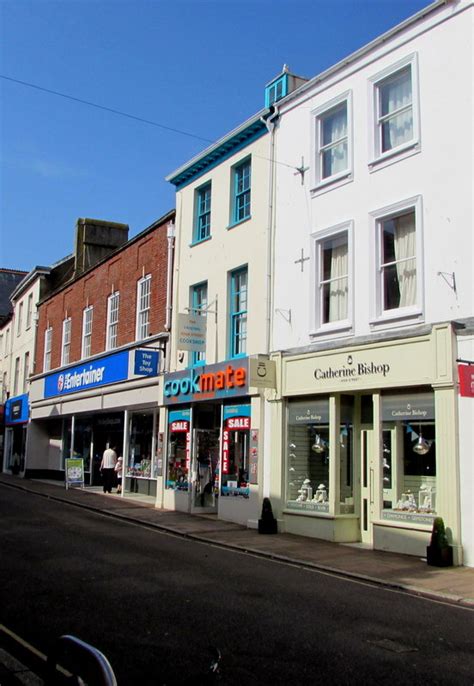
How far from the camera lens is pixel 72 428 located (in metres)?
29.5

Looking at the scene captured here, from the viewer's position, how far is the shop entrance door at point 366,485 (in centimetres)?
1426

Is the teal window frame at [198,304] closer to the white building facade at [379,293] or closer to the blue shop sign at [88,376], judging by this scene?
the white building facade at [379,293]

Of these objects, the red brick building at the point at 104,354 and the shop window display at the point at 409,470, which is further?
the red brick building at the point at 104,354

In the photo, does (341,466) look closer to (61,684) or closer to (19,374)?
(61,684)

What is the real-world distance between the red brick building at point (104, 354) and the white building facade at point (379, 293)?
6608 millimetres

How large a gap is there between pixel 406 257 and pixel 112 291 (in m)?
14.9

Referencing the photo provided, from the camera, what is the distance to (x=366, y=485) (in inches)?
569

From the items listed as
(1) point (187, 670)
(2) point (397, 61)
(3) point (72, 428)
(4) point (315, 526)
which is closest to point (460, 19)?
(2) point (397, 61)

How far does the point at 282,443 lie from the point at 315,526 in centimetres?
205

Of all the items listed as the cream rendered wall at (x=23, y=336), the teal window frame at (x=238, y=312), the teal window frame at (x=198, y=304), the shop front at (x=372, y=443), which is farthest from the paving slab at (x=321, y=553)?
the cream rendered wall at (x=23, y=336)

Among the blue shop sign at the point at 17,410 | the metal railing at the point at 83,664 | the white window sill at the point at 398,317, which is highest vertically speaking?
the white window sill at the point at 398,317

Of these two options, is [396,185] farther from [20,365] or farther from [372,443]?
[20,365]

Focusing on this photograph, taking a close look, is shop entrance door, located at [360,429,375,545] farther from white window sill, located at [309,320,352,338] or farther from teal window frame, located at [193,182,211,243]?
teal window frame, located at [193,182,211,243]

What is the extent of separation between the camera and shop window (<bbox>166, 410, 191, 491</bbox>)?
64.7 ft
